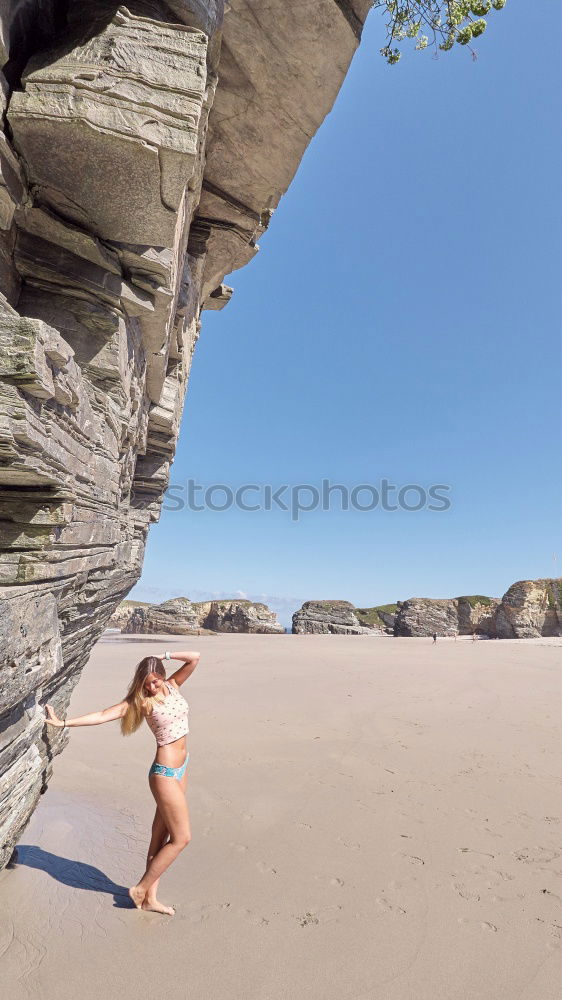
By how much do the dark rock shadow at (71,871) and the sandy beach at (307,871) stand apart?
0.02 meters

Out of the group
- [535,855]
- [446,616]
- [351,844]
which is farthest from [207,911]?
[446,616]

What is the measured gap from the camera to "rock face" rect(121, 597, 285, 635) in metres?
37.8

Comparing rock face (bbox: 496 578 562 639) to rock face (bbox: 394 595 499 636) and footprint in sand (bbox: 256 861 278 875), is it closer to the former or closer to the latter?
rock face (bbox: 394 595 499 636)

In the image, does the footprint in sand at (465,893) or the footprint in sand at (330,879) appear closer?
the footprint in sand at (465,893)

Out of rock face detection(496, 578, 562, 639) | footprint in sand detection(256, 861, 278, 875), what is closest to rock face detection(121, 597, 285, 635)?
rock face detection(496, 578, 562, 639)

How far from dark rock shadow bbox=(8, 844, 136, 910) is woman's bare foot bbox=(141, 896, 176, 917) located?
0.14 m

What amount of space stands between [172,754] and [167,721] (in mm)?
273

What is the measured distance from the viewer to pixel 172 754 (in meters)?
3.76

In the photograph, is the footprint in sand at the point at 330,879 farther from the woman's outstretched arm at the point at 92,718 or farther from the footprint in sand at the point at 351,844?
the woman's outstretched arm at the point at 92,718

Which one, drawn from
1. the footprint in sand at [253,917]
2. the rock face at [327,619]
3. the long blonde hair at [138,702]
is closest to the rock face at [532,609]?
the rock face at [327,619]

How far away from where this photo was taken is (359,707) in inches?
457

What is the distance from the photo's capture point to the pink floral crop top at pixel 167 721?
3.79 metres

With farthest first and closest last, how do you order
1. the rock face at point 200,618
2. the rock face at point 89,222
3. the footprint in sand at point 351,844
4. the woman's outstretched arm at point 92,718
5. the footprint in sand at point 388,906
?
the rock face at point 200,618 → the footprint in sand at point 351,844 → the footprint in sand at point 388,906 → the woman's outstretched arm at point 92,718 → the rock face at point 89,222

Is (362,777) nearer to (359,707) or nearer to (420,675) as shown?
(359,707)
